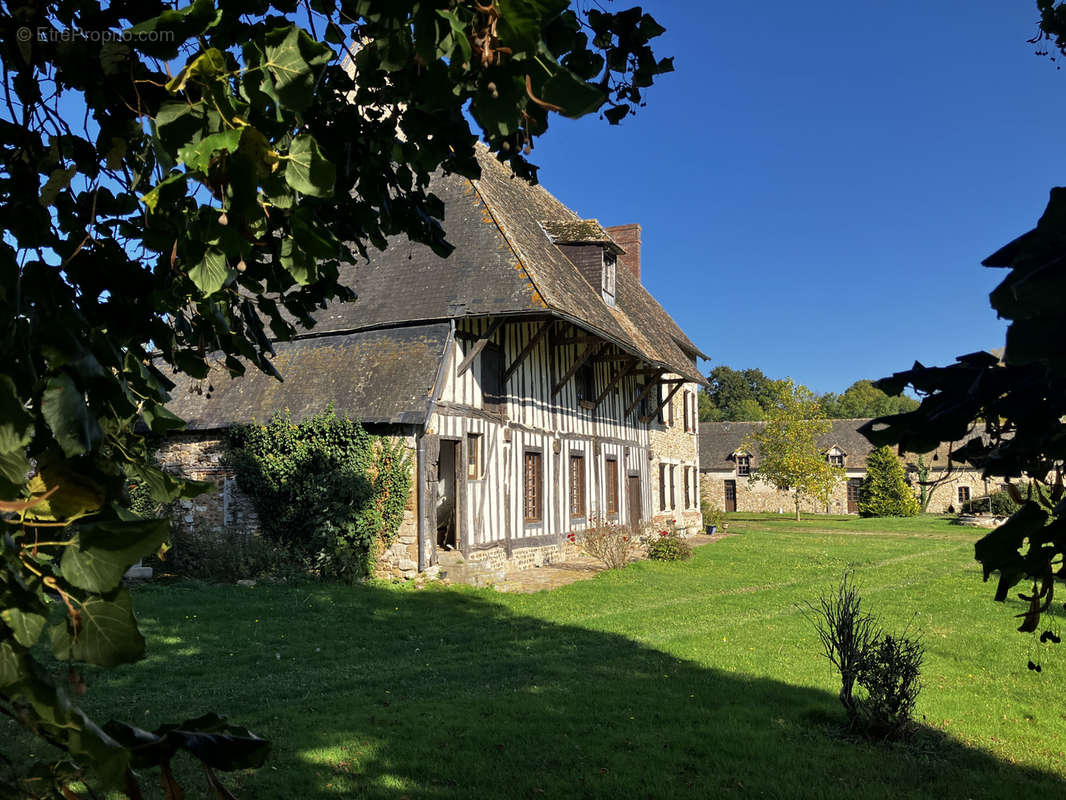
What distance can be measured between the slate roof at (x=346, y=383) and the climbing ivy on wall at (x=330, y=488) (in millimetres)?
449

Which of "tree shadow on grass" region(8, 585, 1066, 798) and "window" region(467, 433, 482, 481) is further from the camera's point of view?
"window" region(467, 433, 482, 481)

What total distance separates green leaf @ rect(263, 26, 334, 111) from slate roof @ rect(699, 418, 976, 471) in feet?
160

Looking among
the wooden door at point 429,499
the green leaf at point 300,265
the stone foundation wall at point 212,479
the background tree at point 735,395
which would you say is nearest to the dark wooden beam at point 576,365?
the wooden door at point 429,499

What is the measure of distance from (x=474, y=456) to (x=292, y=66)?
12.6 metres

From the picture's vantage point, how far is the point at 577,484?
1744cm

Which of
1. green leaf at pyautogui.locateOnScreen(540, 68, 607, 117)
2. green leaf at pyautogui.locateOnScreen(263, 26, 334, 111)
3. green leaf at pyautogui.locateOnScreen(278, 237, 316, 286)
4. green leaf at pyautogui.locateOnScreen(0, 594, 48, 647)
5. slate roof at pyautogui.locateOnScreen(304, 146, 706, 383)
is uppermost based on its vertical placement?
slate roof at pyautogui.locateOnScreen(304, 146, 706, 383)

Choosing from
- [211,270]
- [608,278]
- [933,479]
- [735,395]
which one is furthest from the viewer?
[735,395]

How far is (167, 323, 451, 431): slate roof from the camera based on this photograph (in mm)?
12844

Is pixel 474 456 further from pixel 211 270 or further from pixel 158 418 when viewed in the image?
pixel 211 270

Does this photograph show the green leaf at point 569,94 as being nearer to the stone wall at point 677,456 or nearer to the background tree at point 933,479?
the background tree at point 933,479

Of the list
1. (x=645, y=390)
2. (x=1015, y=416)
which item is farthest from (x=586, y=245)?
(x=1015, y=416)

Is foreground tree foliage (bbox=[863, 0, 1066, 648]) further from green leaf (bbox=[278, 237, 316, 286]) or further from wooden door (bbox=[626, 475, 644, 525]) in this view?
wooden door (bbox=[626, 475, 644, 525])

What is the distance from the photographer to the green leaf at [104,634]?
49.2 inches

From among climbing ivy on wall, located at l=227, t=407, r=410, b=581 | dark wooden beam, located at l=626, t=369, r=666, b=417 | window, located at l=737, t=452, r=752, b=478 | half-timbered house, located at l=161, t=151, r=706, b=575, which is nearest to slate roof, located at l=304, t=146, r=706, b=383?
half-timbered house, located at l=161, t=151, r=706, b=575
